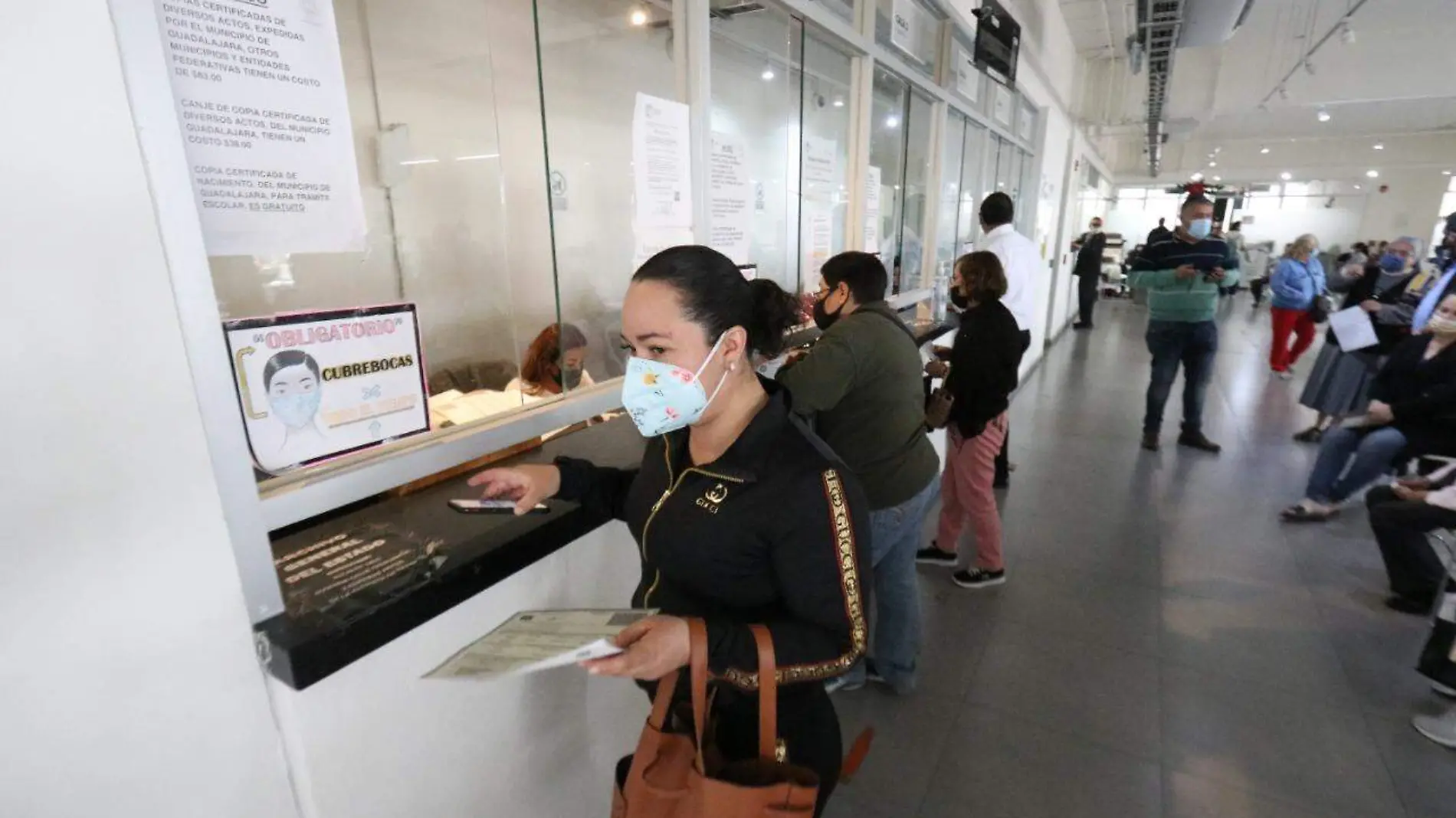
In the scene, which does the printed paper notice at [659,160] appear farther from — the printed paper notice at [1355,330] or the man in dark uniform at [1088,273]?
the man in dark uniform at [1088,273]

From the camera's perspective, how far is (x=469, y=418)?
139 centimetres

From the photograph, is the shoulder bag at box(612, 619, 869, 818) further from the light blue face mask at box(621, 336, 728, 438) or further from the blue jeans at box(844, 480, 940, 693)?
the blue jeans at box(844, 480, 940, 693)

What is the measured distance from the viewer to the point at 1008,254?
4.01 m

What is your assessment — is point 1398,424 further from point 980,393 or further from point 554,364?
point 554,364

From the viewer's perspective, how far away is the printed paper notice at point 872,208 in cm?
323

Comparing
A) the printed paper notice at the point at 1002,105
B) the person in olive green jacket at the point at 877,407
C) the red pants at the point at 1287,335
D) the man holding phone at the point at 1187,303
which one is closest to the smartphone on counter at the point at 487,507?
the person in olive green jacket at the point at 877,407

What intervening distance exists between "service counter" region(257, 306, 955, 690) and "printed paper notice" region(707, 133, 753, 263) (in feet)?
3.37

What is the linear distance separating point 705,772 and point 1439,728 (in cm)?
260

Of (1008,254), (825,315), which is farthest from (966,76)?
(825,315)

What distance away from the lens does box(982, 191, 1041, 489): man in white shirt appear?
4012 millimetres

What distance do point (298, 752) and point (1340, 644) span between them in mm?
3410

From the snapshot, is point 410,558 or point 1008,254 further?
point 1008,254

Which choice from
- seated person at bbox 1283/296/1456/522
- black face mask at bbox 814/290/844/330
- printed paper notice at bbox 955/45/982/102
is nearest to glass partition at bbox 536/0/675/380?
black face mask at bbox 814/290/844/330

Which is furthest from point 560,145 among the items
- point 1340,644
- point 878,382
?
point 1340,644
